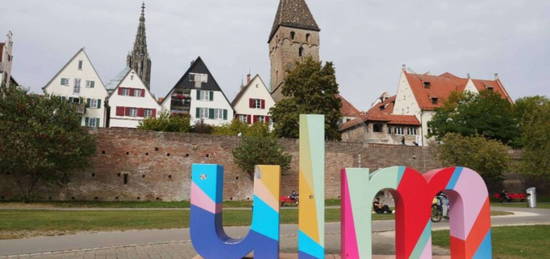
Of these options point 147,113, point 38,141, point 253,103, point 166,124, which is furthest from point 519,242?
point 253,103

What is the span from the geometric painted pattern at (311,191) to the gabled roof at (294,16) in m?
56.9

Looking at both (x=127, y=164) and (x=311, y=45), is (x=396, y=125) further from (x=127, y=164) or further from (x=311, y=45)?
(x=127, y=164)

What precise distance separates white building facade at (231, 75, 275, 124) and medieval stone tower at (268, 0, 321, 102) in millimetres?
10587

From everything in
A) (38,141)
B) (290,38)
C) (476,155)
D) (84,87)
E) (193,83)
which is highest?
(290,38)

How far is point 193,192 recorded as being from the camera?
741cm

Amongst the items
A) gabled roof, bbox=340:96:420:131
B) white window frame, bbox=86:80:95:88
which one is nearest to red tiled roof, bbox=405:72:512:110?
gabled roof, bbox=340:96:420:131

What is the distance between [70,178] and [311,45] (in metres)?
44.4

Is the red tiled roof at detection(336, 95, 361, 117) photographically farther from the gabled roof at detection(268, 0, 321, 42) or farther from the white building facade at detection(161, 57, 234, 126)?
the white building facade at detection(161, 57, 234, 126)

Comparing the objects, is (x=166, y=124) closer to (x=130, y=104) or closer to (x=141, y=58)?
(x=130, y=104)

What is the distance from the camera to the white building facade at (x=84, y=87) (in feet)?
139

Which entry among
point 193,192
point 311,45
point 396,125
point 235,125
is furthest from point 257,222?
point 311,45

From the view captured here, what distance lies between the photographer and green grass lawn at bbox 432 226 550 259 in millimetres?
8492

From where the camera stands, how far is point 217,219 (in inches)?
292

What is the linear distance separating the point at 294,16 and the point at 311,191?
2355 inches
